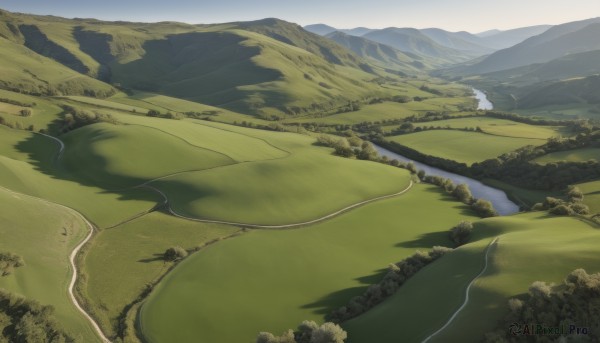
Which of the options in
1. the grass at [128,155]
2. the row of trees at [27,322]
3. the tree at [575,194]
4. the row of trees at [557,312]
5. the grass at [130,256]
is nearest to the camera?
the row of trees at [557,312]

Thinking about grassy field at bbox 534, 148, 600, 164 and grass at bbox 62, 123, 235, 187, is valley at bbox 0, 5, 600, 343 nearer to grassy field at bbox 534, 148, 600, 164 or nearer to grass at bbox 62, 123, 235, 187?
grass at bbox 62, 123, 235, 187

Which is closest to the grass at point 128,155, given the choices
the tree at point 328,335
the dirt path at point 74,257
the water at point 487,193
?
the dirt path at point 74,257

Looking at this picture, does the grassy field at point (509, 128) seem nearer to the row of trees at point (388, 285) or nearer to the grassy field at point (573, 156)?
the grassy field at point (573, 156)

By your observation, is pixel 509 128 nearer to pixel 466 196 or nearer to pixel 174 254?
pixel 466 196

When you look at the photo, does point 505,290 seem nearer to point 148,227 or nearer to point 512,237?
point 512,237

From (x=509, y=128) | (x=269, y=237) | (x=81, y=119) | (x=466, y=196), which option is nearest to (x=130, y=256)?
(x=269, y=237)

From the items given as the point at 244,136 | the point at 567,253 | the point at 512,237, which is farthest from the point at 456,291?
the point at 244,136

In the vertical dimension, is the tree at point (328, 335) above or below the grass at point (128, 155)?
below
